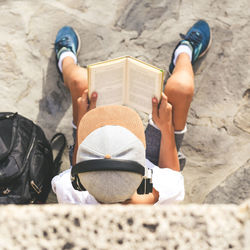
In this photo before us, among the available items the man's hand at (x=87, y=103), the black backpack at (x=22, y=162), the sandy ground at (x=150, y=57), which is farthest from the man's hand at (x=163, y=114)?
the black backpack at (x=22, y=162)

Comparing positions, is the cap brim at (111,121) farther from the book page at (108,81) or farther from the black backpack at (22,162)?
the black backpack at (22,162)

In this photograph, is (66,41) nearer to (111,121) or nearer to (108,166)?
(111,121)

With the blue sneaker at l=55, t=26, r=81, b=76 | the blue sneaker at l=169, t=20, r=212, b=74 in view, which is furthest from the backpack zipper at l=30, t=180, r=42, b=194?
the blue sneaker at l=169, t=20, r=212, b=74

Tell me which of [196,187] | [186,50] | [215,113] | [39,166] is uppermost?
[186,50]

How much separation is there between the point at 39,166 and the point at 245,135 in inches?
51.0

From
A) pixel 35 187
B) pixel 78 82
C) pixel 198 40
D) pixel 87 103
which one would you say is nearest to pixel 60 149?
pixel 35 187

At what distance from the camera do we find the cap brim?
3.22 feet

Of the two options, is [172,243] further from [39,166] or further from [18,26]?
[18,26]

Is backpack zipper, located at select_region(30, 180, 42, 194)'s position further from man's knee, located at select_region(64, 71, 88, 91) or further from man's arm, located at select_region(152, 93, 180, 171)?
man's arm, located at select_region(152, 93, 180, 171)

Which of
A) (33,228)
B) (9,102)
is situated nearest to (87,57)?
(9,102)

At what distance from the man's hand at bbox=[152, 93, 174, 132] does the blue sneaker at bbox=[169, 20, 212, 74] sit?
0.64 m

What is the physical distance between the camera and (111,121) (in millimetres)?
982

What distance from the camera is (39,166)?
1.58 meters

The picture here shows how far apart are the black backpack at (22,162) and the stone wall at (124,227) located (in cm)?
106
